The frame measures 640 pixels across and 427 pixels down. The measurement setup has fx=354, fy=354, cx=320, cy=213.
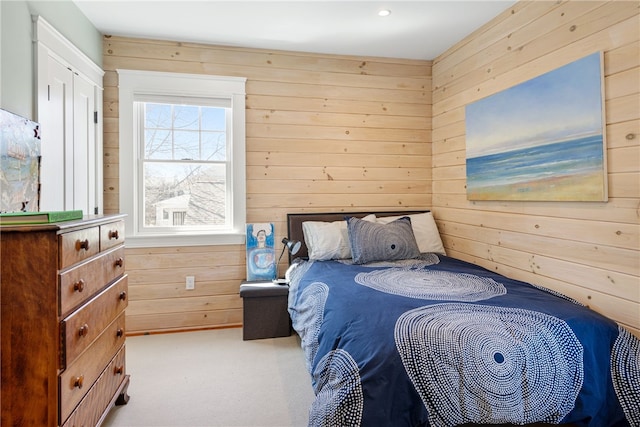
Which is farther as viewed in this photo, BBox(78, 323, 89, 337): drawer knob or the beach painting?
the beach painting

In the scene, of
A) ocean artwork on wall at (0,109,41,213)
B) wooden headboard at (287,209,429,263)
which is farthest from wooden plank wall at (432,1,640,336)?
ocean artwork on wall at (0,109,41,213)

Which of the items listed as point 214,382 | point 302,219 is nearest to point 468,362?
point 214,382

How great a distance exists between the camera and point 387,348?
1396 millimetres

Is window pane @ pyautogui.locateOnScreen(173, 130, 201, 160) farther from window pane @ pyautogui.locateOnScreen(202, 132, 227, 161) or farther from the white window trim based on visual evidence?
the white window trim

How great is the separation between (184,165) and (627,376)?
129 inches

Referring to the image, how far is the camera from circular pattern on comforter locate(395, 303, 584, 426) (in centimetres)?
135

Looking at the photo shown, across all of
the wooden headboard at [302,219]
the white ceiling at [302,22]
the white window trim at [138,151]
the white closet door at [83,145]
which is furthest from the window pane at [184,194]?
the white ceiling at [302,22]

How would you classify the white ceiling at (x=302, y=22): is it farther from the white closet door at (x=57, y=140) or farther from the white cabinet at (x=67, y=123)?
the white closet door at (x=57, y=140)

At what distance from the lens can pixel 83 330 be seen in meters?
1.43

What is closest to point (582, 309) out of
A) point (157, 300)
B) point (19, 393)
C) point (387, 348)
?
point (387, 348)

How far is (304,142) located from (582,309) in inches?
97.9

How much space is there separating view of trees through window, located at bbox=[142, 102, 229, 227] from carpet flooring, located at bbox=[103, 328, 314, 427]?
108 cm

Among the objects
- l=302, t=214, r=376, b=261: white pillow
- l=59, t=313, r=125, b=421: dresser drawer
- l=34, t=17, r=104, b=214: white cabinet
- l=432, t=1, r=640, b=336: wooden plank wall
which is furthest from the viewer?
l=302, t=214, r=376, b=261: white pillow

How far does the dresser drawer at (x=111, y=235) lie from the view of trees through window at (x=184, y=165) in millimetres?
1283
